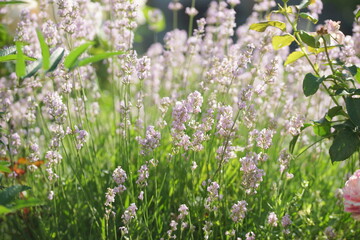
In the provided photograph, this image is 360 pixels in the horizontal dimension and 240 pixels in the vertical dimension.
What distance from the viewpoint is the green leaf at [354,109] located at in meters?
1.55

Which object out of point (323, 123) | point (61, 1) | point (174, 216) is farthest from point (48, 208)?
point (323, 123)

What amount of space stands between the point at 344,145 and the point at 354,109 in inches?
5.1

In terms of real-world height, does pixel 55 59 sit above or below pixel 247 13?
below

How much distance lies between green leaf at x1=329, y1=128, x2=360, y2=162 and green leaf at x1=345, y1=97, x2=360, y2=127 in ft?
0.31

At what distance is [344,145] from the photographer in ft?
5.26

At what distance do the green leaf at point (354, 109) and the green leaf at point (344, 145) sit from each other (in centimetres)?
9

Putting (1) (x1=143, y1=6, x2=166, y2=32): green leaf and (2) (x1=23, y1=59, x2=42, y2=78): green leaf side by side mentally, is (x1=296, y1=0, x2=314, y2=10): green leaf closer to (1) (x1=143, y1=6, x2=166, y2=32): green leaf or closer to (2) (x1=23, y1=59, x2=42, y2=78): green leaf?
(2) (x1=23, y1=59, x2=42, y2=78): green leaf

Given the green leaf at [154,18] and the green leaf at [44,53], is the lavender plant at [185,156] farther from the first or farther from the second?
the green leaf at [154,18]

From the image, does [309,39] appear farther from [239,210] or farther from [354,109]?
[239,210]

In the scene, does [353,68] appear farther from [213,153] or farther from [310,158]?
[310,158]

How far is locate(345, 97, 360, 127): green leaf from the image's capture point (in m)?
1.55

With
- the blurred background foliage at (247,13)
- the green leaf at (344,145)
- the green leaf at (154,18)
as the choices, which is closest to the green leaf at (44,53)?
the green leaf at (344,145)

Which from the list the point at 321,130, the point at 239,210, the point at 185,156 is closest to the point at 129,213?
the point at 239,210

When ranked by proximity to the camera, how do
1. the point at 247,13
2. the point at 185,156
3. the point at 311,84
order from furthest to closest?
the point at 247,13
the point at 185,156
the point at 311,84
